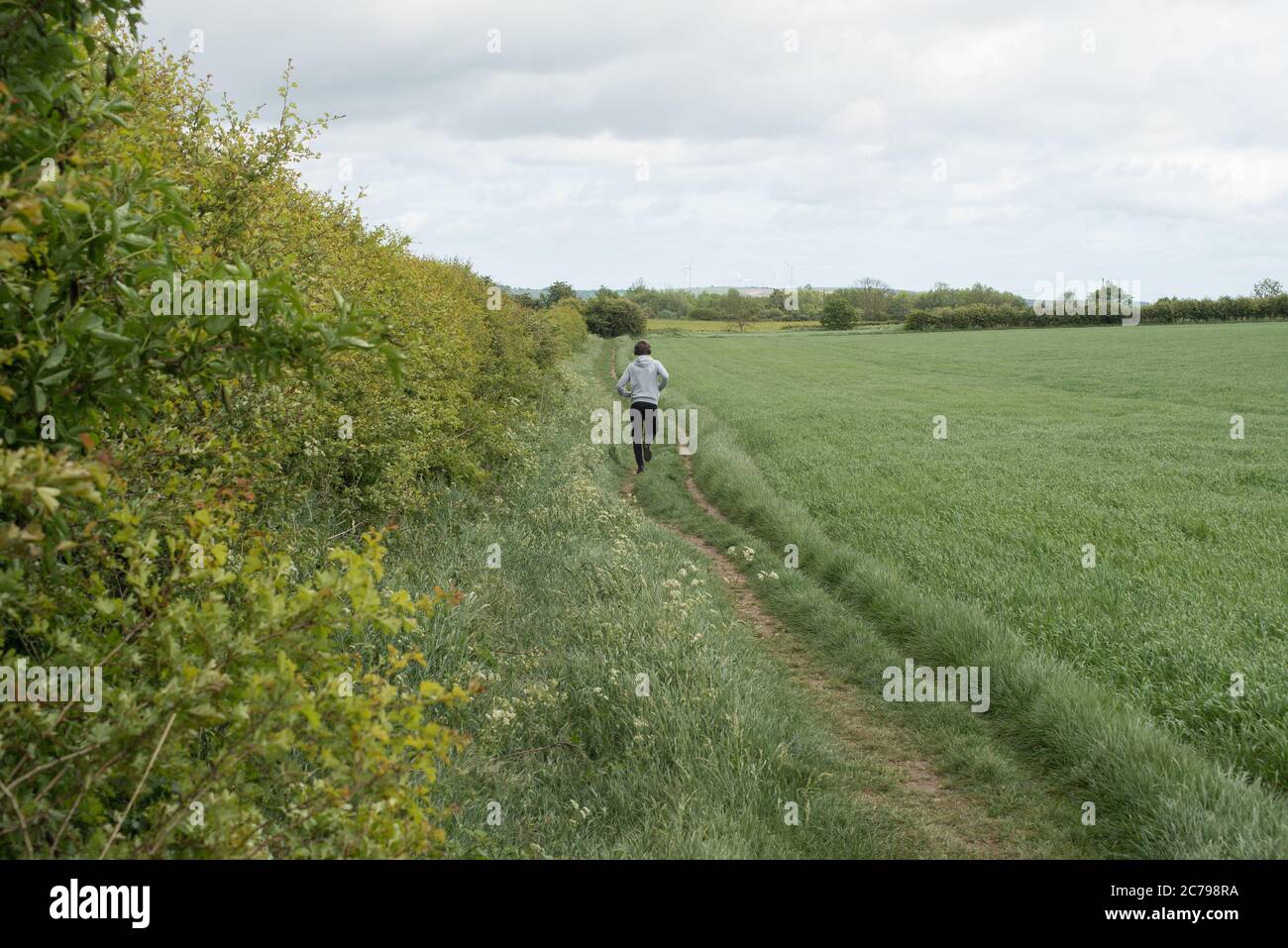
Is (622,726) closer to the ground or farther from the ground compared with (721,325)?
closer to the ground

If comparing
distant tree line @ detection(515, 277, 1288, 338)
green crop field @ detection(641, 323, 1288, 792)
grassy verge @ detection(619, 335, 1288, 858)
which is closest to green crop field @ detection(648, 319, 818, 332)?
distant tree line @ detection(515, 277, 1288, 338)

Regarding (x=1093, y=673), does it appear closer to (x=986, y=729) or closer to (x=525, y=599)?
(x=986, y=729)

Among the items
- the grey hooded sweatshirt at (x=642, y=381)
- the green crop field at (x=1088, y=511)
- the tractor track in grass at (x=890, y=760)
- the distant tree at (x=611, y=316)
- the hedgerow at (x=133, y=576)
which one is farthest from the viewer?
the distant tree at (x=611, y=316)

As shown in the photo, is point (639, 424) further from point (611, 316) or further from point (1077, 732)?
point (611, 316)

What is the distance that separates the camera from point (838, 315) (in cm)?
11700

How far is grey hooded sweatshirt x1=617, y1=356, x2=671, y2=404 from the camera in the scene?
55.1 feet

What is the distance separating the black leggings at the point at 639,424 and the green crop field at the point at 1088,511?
1.19 meters

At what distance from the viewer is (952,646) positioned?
732 centimetres

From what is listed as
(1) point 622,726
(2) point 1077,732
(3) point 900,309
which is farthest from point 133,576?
(3) point 900,309

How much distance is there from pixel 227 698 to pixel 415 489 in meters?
7.16

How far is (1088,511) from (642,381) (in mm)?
8170

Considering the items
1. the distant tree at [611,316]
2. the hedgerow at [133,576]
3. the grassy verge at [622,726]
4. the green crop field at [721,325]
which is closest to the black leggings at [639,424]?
the grassy verge at [622,726]

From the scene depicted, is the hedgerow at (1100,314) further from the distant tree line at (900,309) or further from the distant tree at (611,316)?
the distant tree at (611,316)

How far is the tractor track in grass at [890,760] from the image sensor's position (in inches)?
199
